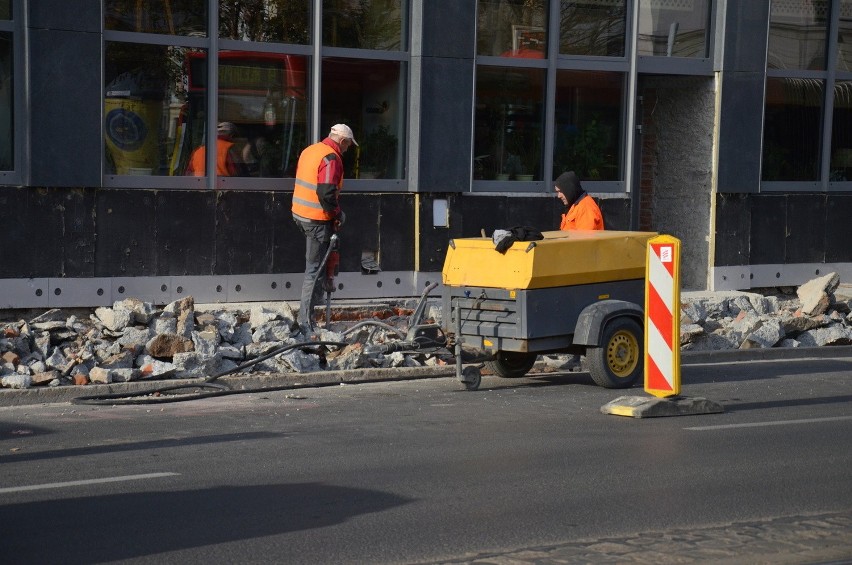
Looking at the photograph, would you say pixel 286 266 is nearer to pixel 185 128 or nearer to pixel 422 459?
pixel 185 128

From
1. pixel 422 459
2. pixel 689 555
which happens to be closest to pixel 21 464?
pixel 422 459

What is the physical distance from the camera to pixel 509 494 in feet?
24.3

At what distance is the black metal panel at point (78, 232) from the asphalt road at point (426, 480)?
3055mm

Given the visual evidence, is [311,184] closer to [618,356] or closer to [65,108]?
[65,108]

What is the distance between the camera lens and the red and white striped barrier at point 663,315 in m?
9.97

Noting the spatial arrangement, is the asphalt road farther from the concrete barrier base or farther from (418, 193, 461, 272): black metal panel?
(418, 193, 461, 272): black metal panel

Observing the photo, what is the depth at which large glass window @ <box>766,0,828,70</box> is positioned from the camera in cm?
1786

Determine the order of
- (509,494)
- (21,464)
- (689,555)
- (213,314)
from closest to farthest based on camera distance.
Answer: (689,555), (509,494), (21,464), (213,314)

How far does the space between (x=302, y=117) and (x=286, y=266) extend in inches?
70.3

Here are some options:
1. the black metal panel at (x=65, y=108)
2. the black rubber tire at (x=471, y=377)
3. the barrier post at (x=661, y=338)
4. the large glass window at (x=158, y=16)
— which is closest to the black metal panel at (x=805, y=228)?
the black rubber tire at (x=471, y=377)

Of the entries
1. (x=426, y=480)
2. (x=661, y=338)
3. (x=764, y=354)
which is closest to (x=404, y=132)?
(x=764, y=354)

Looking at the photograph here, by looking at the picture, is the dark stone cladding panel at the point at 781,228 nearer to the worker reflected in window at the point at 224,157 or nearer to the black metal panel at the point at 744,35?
the black metal panel at the point at 744,35

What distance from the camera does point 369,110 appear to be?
15.3 meters

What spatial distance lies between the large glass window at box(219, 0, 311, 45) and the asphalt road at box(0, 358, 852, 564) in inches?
197
